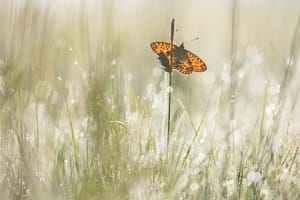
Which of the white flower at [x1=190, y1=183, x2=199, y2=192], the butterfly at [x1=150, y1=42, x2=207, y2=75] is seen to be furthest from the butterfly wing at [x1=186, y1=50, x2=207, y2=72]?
the white flower at [x1=190, y1=183, x2=199, y2=192]

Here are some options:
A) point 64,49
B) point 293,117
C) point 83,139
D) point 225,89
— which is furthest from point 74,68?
point 293,117

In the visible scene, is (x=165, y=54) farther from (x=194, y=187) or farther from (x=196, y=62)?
(x=194, y=187)

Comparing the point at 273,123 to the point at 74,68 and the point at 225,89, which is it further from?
the point at 74,68

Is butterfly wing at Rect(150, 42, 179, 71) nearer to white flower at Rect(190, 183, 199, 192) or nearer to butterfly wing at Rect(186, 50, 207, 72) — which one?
butterfly wing at Rect(186, 50, 207, 72)

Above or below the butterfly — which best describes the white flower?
below

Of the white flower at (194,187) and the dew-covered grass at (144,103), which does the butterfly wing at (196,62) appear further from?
the white flower at (194,187)

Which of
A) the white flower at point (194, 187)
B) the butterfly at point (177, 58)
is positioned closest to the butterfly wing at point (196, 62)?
the butterfly at point (177, 58)
